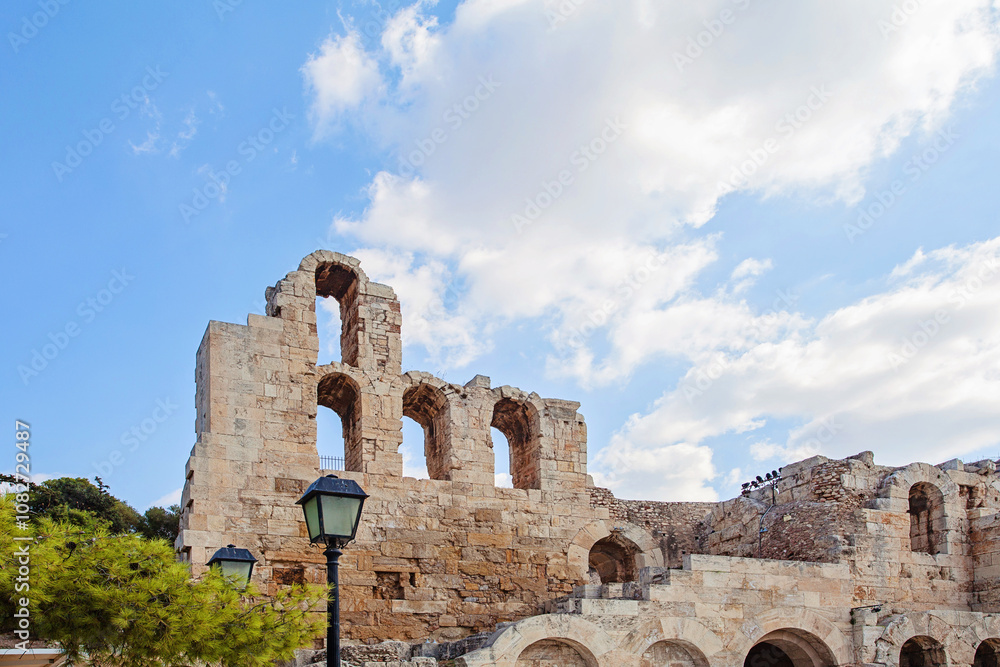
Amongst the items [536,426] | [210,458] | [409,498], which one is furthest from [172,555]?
[536,426]

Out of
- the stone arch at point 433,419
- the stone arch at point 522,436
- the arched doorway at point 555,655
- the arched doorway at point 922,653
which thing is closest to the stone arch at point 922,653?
the arched doorway at point 922,653

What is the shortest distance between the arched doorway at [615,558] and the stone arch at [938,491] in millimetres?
4753

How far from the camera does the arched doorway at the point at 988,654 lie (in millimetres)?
16375

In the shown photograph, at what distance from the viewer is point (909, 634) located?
14.9 metres

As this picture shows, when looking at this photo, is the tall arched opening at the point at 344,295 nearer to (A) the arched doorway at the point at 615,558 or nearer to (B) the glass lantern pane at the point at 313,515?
(A) the arched doorway at the point at 615,558

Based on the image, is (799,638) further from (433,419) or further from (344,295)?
(344,295)

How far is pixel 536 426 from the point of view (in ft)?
55.7

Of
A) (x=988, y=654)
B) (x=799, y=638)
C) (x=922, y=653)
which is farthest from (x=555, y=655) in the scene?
(x=988, y=654)

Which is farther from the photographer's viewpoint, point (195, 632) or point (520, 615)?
point (520, 615)

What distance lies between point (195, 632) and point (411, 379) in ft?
26.9

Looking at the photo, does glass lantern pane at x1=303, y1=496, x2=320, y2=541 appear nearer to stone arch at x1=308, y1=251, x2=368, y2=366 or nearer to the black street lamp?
the black street lamp

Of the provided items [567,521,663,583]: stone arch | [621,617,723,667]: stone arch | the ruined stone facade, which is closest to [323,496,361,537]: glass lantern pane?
the ruined stone facade

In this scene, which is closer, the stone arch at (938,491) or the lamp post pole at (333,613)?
the lamp post pole at (333,613)

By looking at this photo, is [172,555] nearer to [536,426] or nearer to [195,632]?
[195,632]
